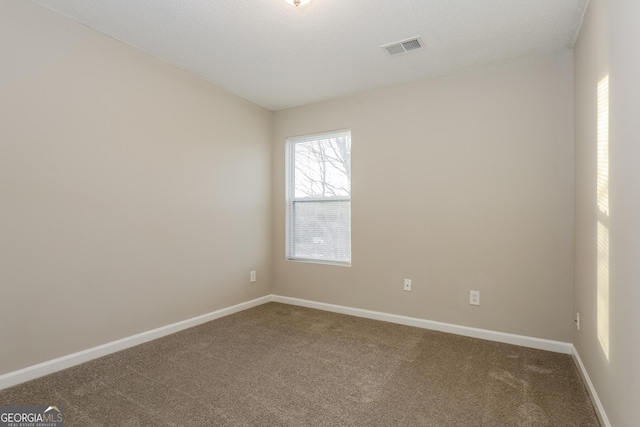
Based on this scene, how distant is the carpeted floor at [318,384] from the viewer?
1724 millimetres

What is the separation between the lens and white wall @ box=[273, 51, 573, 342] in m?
2.59

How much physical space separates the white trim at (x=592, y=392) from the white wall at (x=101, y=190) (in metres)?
3.12

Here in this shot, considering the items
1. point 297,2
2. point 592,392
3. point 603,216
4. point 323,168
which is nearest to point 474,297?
point 592,392

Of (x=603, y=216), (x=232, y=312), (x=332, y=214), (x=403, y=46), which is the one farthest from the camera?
(x=332, y=214)

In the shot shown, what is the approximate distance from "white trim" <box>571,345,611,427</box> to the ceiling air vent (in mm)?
2597

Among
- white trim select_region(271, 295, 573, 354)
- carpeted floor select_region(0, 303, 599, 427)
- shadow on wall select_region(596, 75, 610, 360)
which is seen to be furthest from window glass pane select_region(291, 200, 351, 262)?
shadow on wall select_region(596, 75, 610, 360)

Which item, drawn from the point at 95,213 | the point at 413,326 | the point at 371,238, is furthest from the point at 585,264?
the point at 95,213

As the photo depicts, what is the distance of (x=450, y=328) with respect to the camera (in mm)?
2990

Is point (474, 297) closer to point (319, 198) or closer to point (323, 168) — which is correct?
point (319, 198)

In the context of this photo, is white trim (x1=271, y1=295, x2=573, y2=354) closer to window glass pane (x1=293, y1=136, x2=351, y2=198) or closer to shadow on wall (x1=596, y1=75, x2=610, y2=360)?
shadow on wall (x1=596, y1=75, x2=610, y2=360)

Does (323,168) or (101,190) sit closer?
(101,190)

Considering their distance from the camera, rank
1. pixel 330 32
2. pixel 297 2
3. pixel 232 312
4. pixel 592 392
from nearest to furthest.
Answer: pixel 592 392 < pixel 297 2 < pixel 330 32 < pixel 232 312

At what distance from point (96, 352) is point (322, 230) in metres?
2.42

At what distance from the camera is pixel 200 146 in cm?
323
